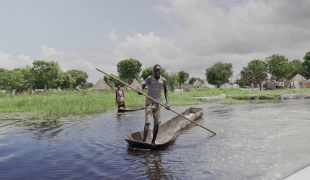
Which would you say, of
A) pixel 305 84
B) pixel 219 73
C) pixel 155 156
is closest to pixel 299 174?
pixel 155 156

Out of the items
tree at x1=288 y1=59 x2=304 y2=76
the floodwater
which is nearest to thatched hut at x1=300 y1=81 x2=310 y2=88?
tree at x1=288 y1=59 x2=304 y2=76

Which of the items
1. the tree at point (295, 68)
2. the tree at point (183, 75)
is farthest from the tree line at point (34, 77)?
the tree at point (295, 68)

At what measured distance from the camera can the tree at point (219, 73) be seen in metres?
73.8

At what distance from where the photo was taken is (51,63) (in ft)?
181

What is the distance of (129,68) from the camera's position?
70562 mm

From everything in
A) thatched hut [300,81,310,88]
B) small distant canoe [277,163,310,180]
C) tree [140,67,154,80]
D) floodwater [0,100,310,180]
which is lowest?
floodwater [0,100,310,180]

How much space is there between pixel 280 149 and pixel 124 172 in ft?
15.2

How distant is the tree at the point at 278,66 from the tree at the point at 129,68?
42141 millimetres

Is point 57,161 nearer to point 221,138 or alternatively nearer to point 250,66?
point 221,138

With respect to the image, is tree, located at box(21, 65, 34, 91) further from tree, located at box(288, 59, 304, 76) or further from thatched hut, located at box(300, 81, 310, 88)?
tree, located at box(288, 59, 304, 76)

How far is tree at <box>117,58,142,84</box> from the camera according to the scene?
70.4 m

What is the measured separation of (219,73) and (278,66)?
18968 mm

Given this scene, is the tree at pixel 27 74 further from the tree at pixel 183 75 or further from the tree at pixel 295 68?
the tree at pixel 295 68

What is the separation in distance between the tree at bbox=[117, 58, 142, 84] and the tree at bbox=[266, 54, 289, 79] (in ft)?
138
